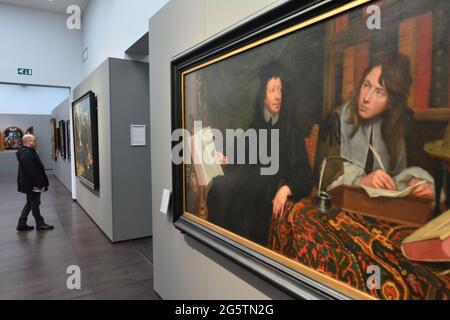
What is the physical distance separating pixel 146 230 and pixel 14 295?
7.41ft

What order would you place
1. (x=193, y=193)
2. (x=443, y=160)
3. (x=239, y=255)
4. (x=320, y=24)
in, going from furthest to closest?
(x=193, y=193) < (x=239, y=255) < (x=320, y=24) < (x=443, y=160)

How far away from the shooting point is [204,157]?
83.7 inches


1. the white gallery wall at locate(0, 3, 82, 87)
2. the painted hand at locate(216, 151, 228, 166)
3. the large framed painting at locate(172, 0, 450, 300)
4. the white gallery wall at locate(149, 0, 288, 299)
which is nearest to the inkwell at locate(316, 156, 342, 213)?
the large framed painting at locate(172, 0, 450, 300)

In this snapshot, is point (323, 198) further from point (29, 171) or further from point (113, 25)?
point (29, 171)

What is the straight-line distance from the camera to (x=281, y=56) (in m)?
1.45

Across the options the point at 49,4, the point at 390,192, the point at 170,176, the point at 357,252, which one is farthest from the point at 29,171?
the point at 390,192

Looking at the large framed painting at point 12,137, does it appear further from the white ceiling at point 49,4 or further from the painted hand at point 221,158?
the painted hand at point 221,158

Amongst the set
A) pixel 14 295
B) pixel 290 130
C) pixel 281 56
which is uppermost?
pixel 281 56

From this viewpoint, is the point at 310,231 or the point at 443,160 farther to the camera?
the point at 310,231

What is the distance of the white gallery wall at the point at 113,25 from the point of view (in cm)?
420

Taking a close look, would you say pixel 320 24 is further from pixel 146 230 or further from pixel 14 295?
pixel 146 230

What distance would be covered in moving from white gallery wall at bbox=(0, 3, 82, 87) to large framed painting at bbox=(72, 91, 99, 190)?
1509mm

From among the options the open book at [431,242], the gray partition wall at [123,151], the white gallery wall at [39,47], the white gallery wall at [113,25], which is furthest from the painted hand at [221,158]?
the white gallery wall at [39,47]

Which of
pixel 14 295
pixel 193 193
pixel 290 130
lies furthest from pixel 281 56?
pixel 14 295
